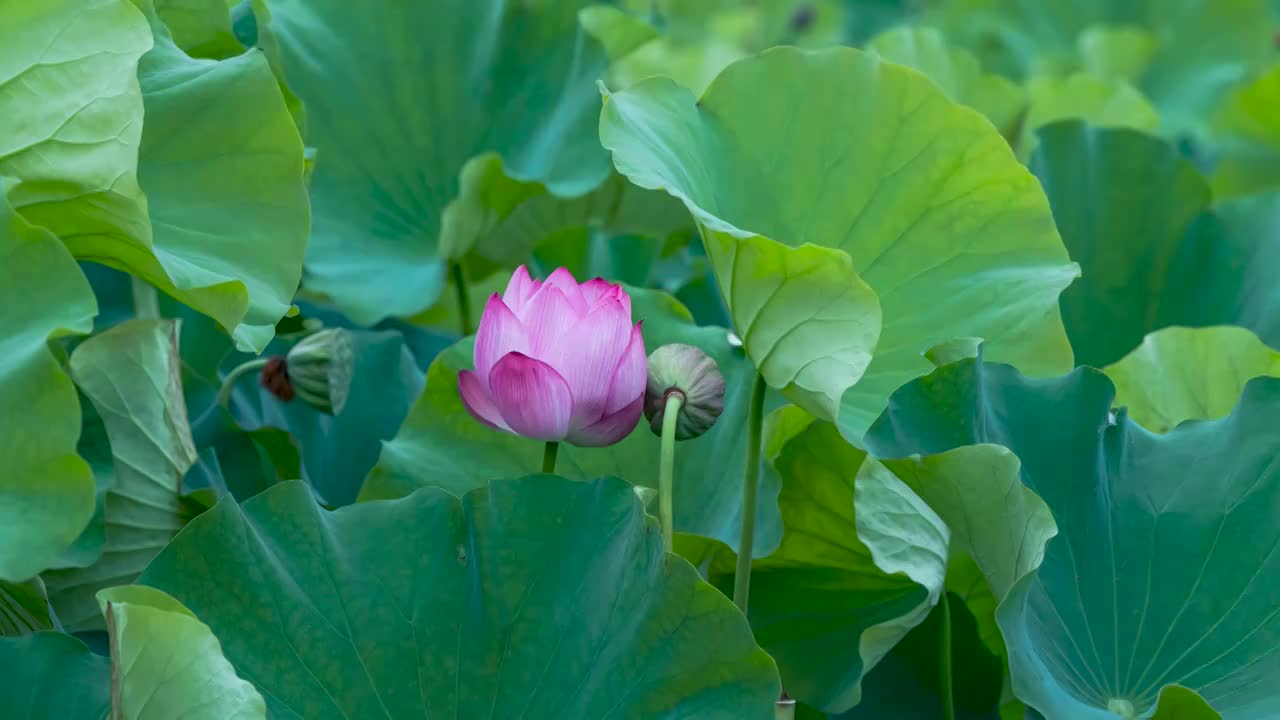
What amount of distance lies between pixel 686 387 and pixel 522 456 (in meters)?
0.20

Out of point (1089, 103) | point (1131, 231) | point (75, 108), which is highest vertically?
point (75, 108)

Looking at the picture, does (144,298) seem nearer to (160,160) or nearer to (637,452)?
(160,160)

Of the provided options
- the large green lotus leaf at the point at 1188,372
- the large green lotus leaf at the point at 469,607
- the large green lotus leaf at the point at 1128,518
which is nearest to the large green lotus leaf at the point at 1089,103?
the large green lotus leaf at the point at 1188,372

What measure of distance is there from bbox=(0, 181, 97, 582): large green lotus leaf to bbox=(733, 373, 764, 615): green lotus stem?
365 millimetres

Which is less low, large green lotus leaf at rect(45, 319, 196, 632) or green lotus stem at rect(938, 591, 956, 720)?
large green lotus leaf at rect(45, 319, 196, 632)

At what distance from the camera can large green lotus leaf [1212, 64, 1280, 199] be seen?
2.07 meters

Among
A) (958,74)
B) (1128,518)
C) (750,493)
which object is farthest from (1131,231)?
(750,493)

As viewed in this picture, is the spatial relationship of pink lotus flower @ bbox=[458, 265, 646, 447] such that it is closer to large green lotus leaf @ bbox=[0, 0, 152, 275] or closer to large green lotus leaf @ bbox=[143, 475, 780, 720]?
large green lotus leaf @ bbox=[143, 475, 780, 720]

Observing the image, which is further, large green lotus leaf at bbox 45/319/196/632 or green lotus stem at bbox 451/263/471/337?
green lotus stem at bbox 451/263/471/337

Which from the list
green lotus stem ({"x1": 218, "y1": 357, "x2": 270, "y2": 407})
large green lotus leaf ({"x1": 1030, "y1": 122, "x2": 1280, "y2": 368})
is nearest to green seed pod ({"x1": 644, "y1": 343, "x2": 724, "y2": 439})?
green lotus stem ({"x1": 218, "y1": 357, "x2": 270, "y2": 407})

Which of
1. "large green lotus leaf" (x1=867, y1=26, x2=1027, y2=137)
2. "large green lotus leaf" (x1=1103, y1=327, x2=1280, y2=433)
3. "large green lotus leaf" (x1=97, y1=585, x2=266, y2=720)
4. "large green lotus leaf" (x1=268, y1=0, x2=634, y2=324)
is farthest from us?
"large green lotus leaf" (x1=867, y1=26, x2=1027, y2=137)

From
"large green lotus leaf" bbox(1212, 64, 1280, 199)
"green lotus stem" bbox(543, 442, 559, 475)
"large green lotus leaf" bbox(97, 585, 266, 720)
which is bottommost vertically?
"large green lotus leaf" bbox(1212, 64, 1280, 199)

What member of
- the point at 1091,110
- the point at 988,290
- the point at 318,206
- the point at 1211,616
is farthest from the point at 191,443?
the point at 1091,110

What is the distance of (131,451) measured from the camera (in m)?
0.84
